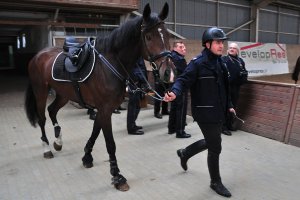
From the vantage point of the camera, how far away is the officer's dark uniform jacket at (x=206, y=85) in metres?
2.83

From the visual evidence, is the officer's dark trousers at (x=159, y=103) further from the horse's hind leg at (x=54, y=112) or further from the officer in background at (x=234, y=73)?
the horse's hind leg at (x=54, y=112)

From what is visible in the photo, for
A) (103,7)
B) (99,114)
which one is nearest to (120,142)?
(99,114)

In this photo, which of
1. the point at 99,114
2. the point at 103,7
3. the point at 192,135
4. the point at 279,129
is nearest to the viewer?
the point at 99,114

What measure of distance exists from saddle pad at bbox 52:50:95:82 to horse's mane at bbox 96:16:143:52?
6.8 inches

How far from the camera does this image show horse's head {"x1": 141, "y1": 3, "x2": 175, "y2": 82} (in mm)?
2621

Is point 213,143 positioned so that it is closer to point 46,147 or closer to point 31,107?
point 46,147

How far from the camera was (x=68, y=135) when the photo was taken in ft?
17.4

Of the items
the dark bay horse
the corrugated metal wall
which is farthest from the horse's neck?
the corrugated metal wall

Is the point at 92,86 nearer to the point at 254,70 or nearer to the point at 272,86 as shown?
the point at 272,86

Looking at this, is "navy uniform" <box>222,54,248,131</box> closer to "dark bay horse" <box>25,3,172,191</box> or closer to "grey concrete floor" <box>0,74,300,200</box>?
"grey concrete floor" <box>0,74,300,200</box>

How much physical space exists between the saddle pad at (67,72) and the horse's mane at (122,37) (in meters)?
0.17

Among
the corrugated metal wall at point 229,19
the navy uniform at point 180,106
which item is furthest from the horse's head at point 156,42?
the corrugated metal wall at point 229,19

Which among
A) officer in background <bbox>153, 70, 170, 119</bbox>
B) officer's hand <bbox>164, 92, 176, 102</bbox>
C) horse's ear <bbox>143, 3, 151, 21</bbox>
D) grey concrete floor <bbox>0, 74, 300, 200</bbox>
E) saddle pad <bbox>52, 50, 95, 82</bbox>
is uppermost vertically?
horse's ear <bbox>143, 3, 151, 21</bbox>

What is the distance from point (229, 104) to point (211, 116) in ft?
1.50
